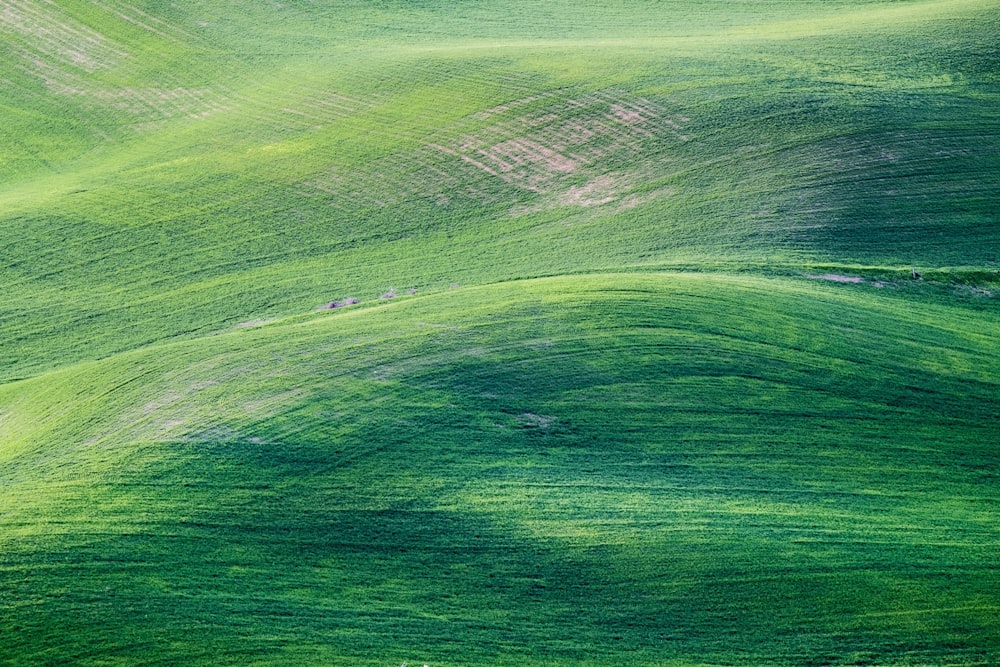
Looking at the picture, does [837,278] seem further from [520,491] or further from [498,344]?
[520,491]

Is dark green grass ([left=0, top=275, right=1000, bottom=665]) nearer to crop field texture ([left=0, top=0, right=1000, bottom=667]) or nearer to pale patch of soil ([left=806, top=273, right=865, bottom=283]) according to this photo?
crop field texture ([left=0, top=0, right=1000, bottom=667])

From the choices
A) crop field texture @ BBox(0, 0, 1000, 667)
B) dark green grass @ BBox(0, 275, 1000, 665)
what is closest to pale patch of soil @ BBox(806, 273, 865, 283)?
crop field texture @ BBox(0, 0, 1000, 667)

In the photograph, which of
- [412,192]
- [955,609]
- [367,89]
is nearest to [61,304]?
[412,192]

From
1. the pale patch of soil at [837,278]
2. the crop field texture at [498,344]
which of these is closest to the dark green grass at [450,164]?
the crop field texture at [498,344]

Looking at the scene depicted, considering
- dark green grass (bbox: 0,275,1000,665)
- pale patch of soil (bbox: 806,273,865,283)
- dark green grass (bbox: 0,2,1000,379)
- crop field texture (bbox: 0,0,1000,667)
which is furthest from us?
dark green grass (bbox: 0,2,1000,379)

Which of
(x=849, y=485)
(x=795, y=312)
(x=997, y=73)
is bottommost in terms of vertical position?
(x=849, y=485)

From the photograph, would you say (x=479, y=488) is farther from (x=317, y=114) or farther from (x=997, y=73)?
(x=997, y=73)

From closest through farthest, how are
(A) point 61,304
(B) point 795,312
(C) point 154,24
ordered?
(B) point 795,312, (A) point 61,304, (C) point 154,24
